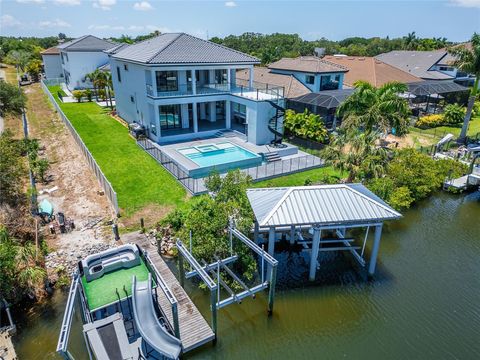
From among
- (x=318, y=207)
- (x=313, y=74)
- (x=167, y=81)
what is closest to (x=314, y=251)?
(x=318, y=207)

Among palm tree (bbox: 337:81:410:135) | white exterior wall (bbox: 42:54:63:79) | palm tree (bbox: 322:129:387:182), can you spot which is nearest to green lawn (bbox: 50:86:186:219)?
palm tree (bbox: 322:129:387:182)

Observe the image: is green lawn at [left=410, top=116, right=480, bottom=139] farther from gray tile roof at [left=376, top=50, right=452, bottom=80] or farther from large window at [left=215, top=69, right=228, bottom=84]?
large window at [left=215, top=69, right=228, bottom=84]

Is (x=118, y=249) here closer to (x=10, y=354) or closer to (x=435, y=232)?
(x=10, y=354)

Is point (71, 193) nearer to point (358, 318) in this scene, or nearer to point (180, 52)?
point (180, 52)

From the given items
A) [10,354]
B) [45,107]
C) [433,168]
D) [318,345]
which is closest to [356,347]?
[318,345]

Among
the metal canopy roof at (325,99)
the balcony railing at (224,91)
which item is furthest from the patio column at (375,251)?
the metal canopy roof at (325,99)

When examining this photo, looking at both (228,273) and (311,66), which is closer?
(228,273)
